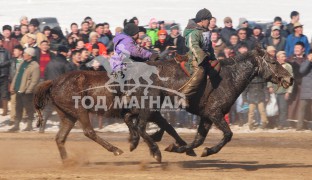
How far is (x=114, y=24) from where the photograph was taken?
36906 mm

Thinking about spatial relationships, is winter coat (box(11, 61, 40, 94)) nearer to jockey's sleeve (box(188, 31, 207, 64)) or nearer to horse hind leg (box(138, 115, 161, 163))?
horse hind leg (box(138, 115, 161, 163))

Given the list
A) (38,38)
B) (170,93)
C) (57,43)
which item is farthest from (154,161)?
(38,38)

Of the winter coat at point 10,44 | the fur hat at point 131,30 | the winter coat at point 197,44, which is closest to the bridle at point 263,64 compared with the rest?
the winter coat at point 197,44

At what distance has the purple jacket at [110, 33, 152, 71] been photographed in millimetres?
16594

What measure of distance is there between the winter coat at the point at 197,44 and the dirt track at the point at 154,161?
183 cm

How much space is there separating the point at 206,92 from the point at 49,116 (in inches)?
339

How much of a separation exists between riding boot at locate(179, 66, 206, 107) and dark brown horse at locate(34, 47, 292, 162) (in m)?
0.15

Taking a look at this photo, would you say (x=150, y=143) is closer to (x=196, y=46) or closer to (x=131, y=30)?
(x=196, y=46)

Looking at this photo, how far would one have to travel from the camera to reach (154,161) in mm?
17172

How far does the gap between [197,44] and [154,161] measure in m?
2.46

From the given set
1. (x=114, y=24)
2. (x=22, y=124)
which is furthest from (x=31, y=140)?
(x=114, y=24)

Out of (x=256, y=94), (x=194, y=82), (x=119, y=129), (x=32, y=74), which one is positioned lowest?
(x=119, y=129)

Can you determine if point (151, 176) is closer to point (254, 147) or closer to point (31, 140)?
point (254, 147)

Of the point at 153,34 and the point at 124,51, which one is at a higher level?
the point at 124,51
